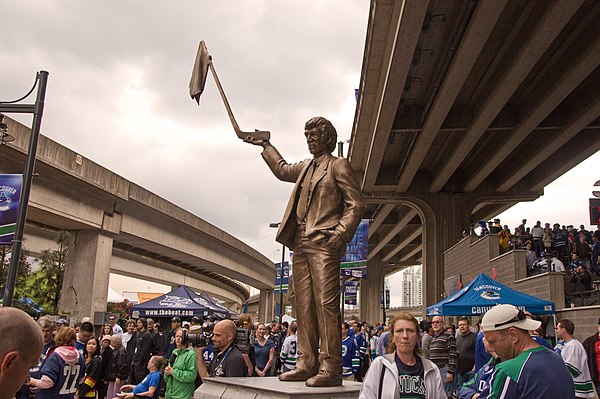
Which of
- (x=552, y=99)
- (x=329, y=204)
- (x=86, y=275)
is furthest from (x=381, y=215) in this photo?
(x=329, y=204)

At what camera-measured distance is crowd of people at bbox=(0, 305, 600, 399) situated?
3.54 meters

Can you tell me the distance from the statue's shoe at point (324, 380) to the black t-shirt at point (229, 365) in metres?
1.13

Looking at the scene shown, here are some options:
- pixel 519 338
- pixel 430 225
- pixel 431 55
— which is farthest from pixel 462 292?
pixel 430 225

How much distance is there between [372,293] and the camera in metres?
67.0

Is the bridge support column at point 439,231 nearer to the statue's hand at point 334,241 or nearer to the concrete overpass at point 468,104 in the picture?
the concrete overpass at point 468,104

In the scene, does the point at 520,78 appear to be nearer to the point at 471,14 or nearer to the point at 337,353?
the point at 471,14

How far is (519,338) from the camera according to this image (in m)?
3.79

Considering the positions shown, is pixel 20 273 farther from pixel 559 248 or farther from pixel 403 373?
pixel 403 373

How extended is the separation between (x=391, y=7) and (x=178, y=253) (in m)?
20.4

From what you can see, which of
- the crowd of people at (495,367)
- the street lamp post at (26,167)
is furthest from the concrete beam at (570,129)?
the crowd of people at (495,367)

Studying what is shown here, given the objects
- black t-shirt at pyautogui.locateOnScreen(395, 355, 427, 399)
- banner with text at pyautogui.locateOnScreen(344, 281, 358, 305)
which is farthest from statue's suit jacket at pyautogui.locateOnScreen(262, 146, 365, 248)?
banner with text at pyautogui.locateOnScreen(344, 281, 358, 305)

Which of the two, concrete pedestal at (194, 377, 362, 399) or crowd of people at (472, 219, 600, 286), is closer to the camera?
concrete pedestal at (194, 377, 362, 399)

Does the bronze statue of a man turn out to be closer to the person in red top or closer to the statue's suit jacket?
the statue's suit jacket

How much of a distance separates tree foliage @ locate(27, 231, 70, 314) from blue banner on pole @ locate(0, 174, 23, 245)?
73.5ft
